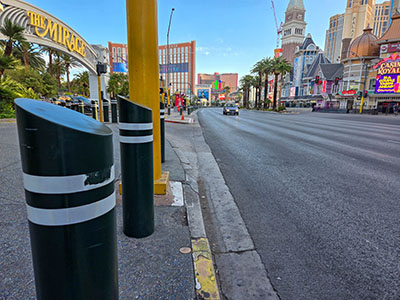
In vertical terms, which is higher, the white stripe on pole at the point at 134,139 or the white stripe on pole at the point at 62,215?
the white stripe on pole at the point at 134,139

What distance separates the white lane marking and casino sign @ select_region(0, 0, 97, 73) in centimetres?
1447

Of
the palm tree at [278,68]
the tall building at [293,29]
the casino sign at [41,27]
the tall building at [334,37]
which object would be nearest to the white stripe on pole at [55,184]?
the casino sign at [41,27]

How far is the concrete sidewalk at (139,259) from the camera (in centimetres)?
178

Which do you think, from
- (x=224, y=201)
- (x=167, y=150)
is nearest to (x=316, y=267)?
(x=224, y=201)

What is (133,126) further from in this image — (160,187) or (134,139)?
(160,187)

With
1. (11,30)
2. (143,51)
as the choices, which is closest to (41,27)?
(11,30)

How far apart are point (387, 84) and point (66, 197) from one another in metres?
60.3

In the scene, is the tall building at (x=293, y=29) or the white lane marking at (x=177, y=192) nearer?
the white lane marking at (x=177, y=192)

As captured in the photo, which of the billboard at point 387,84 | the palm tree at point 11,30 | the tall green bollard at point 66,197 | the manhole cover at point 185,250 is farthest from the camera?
the billboard at point 387,84

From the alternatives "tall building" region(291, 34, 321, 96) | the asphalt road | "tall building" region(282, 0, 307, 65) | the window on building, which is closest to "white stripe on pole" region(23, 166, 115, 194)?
the asphalt road

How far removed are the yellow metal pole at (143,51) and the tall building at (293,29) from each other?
148444mm

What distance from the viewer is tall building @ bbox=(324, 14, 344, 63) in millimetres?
162125

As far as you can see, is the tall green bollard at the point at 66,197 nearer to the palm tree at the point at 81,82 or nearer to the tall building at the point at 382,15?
the palm tree at the point at 81,82

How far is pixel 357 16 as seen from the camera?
141625 millimetres
